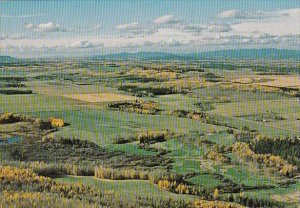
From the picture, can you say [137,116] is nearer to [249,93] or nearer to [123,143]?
[123,143]

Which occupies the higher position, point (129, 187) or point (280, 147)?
point (129, 187)

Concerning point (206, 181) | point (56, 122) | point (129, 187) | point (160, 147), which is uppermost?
point (129, 187)

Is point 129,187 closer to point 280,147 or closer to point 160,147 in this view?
point 160,147

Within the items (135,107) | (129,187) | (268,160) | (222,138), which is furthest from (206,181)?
(135,107)

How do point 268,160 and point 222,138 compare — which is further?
point 222,138

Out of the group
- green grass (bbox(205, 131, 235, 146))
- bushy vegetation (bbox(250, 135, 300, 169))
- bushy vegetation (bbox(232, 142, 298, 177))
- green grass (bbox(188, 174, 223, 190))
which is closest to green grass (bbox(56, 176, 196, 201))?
green grass (bbox(188, 174, 223, 190))

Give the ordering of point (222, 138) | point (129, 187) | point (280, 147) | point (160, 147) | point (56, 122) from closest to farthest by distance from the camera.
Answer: point (129, 187) → point (280, 147) → point (160, 147) → point (222, 138) → point (56, 122)

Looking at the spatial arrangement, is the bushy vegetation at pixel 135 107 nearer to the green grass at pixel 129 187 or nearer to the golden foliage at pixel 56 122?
the golden foliage at pixel 56 122

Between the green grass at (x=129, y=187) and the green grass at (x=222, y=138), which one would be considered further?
the green grass at (x=222, y=138)

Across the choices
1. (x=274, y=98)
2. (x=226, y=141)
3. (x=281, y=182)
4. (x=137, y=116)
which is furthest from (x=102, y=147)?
(x=274, y=98)

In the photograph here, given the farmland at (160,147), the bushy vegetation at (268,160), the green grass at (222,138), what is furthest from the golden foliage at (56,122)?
the bushy vegetation at (268,160)

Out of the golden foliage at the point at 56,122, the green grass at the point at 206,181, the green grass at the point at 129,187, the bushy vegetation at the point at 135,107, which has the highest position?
the green grass at the point at 129,187
